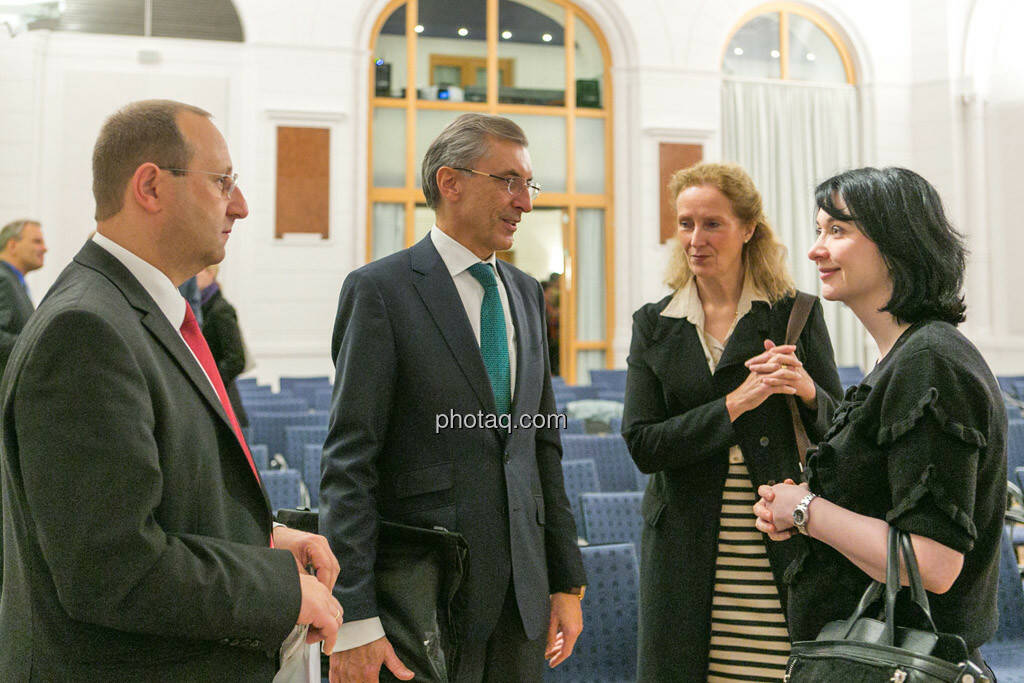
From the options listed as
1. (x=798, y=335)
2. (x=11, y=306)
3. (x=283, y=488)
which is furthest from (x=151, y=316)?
(x=11, y=306)

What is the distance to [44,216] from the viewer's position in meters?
9.90

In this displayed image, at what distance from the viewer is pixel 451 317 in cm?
179

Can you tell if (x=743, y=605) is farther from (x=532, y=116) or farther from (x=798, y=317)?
(x=532, y=116)

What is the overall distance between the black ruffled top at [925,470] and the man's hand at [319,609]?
30.4 inches

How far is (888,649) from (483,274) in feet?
3.43

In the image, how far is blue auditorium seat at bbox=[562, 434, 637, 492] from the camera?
14.8 ft

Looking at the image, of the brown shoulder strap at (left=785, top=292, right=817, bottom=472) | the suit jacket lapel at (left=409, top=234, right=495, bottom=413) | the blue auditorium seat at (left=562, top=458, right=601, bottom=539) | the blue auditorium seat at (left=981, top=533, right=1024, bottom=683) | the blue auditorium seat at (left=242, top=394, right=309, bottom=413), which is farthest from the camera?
the blue auditorium seat at (left=242, top=394, right=309, bottom=413)

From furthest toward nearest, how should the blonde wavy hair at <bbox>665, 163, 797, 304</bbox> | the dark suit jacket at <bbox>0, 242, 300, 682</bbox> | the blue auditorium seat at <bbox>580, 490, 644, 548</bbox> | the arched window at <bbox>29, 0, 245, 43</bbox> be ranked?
the arched window at <bbox>29, 0, 245, 43</bbox> < the blue auditorium seat at <bbox>580, 490, 644, 548</bbox> < the blonde wavy hair at <bbox>665, 163, 797, 304</bbox> < the dark suit jacket at <bbox>0, 242, 300, 682</bbox>

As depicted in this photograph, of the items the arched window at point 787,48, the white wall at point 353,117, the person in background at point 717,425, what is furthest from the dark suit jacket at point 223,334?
the arched window at point 787,48

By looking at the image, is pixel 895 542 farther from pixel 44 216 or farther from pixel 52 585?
pixel 44 216

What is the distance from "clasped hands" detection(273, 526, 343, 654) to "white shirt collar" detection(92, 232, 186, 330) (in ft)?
1.21

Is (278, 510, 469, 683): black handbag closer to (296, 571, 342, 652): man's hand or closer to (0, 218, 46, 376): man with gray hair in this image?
(296, 571, 342, 652): man's hand

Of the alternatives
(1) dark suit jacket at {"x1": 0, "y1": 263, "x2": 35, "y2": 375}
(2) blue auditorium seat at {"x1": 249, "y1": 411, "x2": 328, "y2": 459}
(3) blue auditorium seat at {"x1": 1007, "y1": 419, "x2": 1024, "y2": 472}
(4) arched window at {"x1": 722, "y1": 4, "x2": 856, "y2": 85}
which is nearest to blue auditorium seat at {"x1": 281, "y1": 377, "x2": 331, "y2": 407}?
(2) blue auditorium seat at {"x1": 249, "y1": 411, "x2": 328, "y2": 459}

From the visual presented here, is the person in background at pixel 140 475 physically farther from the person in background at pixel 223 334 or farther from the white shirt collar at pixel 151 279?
the person in background at pixel 223 334
